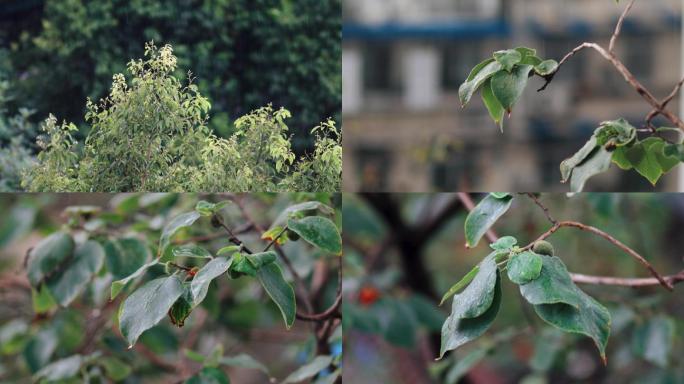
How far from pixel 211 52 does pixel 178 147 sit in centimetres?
16

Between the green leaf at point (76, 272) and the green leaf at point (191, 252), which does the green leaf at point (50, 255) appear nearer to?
the green leaf at point (76, 272)

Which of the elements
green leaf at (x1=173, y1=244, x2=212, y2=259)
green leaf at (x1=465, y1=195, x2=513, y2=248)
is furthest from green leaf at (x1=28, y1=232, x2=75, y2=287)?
green leaf at (x1=465, y1=195, x2=513, y2=248)

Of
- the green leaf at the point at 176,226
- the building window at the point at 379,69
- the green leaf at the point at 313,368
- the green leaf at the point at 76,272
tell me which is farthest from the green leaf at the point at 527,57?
the building window at the point at 379,69

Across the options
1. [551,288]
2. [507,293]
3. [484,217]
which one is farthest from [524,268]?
[507,293]

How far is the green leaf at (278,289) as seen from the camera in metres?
0.82

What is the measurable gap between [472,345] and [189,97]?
85cm

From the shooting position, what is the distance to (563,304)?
0.70 m

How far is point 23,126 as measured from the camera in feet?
4.24

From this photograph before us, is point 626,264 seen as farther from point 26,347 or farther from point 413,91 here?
point 26,347

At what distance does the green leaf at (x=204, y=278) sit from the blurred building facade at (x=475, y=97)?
102cm

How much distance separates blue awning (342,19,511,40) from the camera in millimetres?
1881

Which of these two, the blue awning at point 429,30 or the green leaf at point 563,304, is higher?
the blue awning at point 429,30

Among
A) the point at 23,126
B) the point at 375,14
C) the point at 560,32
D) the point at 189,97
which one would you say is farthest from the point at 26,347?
the point at 560,32

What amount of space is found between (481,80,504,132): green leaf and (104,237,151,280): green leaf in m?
0.50
